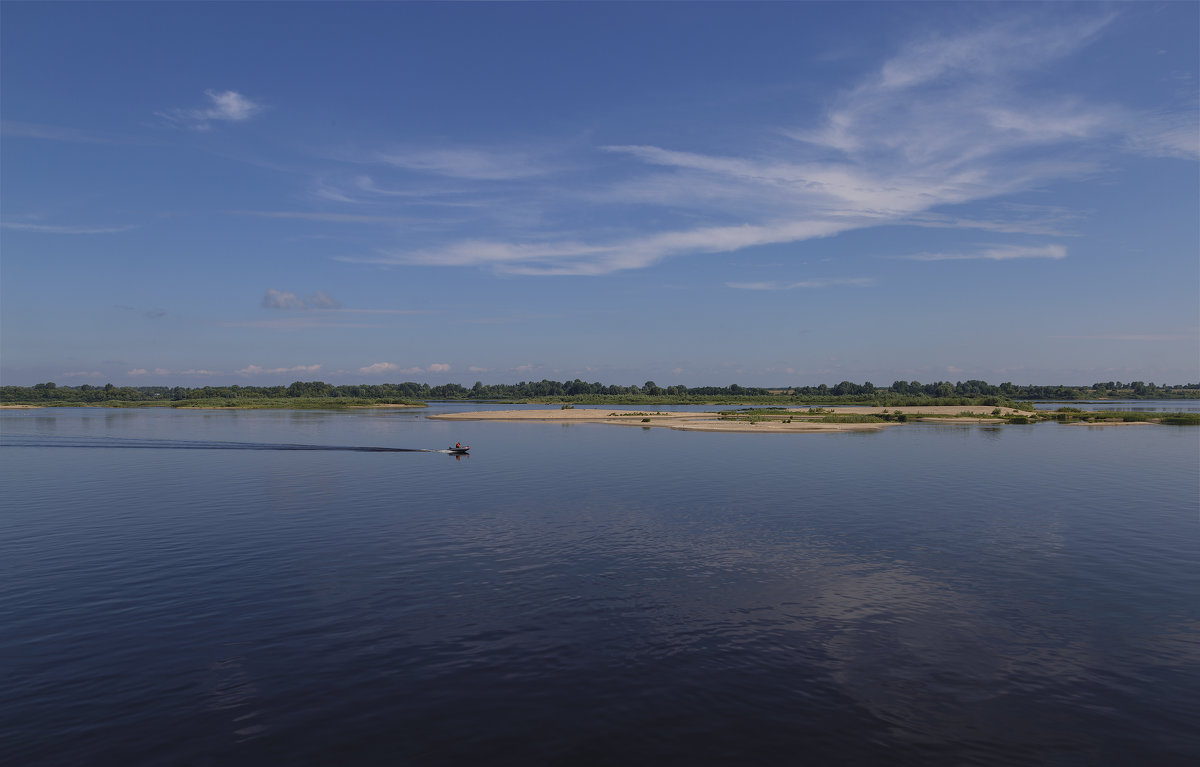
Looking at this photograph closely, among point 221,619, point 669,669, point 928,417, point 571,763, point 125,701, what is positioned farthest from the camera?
point 928,417

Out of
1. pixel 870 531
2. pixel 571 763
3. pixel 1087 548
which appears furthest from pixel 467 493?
pixel 1087 548

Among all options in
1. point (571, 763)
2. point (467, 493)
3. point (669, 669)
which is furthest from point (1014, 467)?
point (571, 763)

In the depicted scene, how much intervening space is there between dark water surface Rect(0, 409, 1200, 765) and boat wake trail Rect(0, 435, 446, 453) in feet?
111

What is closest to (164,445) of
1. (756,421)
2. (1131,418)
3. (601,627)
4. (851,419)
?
(601,627)

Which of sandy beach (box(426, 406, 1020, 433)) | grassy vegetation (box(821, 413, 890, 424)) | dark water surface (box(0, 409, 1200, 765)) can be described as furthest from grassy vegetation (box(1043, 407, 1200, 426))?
dark water surface (box(0, 409, 1200, 765))

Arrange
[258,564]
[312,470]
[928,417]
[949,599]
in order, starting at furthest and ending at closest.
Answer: [928,417] → [312,470] → [258,564] → [949,599]

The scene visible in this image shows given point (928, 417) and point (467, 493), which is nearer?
point (467, 493)

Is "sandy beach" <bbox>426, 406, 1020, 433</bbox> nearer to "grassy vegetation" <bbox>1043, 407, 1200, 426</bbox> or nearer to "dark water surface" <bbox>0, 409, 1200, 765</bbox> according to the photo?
"grassy vegetation" <bbox>1043, 407, 1200, 426</bbox>

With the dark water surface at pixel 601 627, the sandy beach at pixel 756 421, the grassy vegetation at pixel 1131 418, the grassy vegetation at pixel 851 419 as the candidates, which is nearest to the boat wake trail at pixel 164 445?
the dark water surface at pixel 601 627

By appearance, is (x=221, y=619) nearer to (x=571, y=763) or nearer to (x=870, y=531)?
(x=571, y=763)

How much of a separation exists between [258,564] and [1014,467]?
66.1m

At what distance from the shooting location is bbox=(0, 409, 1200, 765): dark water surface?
49.1 ft

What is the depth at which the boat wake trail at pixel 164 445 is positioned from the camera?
269ft

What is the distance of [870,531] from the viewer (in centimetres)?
3547
